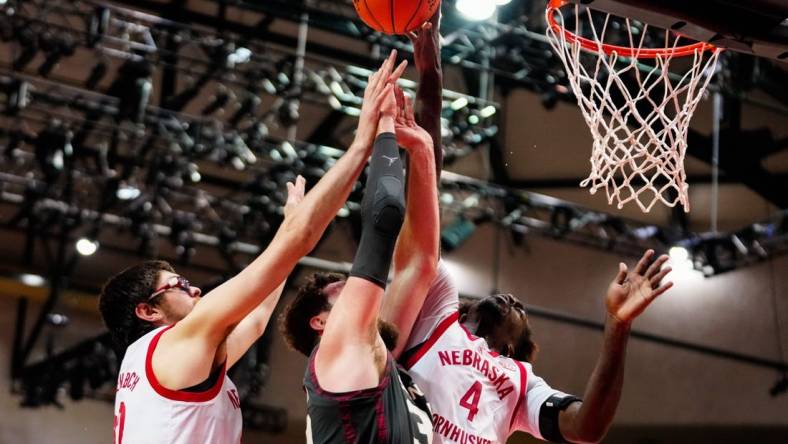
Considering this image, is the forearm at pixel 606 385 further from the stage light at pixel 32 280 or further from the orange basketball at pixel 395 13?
the stage light at pixel 32 280

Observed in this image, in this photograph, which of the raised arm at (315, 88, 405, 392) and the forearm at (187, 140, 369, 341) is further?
the forearm at (187, 140, 369, 341)

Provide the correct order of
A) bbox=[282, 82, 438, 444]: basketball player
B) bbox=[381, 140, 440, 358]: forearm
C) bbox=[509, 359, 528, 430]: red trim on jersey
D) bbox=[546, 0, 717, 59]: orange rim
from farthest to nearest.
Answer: bbox=[546, 0, 717, 59]: orange rim → bbox=[509, 359, 528, 430]: red trim on jersey → bbox=[381, 140, 440, 358]: forearm → bbox=[282, 82, 438, 444]: basketball player

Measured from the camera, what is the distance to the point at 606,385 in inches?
135

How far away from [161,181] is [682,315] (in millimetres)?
5789

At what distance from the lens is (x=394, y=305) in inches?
130

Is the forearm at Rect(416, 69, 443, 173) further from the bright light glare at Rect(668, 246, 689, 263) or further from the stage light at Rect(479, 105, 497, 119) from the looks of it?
the bright light glare at Rect(668, 246, 689, 263)

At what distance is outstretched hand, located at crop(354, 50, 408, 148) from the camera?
3.08 metres

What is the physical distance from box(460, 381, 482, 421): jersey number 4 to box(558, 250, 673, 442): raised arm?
0.35m

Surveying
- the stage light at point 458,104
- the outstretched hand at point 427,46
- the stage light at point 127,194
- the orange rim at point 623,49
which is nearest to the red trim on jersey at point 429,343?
the outstretched hand at point 427,46

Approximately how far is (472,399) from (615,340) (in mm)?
495

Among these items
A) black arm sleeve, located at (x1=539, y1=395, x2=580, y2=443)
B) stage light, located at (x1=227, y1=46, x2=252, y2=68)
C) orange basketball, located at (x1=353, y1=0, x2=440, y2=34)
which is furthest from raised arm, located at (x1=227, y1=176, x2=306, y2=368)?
stage light, located at (x1=227, y1=46, x2=252, y2=68)

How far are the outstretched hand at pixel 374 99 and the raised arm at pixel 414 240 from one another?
0.23m

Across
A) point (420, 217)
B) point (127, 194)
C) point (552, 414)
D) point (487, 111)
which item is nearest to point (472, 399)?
point (552, 414)

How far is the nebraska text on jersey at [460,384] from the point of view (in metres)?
3.33
